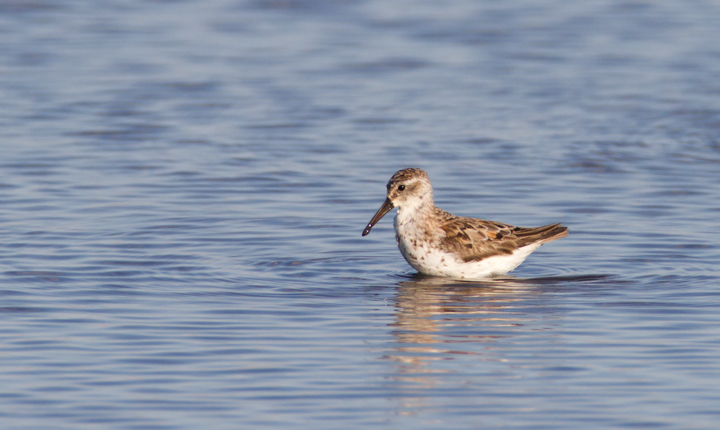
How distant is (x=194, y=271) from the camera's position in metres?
12.6

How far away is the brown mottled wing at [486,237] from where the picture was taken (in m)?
12.8

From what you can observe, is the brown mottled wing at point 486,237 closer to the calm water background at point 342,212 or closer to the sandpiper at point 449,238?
the sandpiper at point 449,238

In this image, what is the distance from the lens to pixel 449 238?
1290 cm

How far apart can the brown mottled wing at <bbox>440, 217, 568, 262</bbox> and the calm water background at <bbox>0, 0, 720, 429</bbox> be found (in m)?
0.39

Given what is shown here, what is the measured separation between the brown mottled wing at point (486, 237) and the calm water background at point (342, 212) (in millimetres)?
385

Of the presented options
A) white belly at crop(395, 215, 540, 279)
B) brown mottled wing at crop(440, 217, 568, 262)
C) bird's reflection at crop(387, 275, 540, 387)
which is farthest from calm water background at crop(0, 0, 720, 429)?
brown mottled wing at crop(440, 217, 568, 262)

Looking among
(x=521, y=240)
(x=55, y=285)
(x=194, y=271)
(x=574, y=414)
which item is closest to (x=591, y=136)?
(x=521, y=240)

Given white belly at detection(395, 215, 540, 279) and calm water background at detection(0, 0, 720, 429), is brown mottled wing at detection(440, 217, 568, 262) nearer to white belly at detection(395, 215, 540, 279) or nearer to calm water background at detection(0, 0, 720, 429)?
white belly at detection(395, 215, 540, 279)

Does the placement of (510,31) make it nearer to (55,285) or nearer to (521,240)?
(521,240)

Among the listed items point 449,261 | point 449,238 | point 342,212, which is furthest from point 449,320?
point 342,212

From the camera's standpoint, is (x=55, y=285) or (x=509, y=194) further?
(x=509, y=194)

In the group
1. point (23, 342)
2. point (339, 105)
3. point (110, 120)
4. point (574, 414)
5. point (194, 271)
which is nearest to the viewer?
point (574, 414)

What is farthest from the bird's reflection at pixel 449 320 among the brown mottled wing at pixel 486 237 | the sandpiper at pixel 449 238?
the brown mottled wing at pixel 486 237

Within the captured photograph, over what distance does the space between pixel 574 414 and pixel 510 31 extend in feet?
74.3
